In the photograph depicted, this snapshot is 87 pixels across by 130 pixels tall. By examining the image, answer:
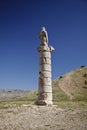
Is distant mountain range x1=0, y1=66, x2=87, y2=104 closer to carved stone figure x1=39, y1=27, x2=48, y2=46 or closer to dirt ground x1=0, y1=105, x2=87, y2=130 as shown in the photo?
carved stone figure x1=39, y1=27, x2=48, y2=46

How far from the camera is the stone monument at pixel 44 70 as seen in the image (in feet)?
73.0

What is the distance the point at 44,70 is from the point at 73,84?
26719 millimetres

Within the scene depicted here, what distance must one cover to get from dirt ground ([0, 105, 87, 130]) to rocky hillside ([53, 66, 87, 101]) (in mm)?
22448

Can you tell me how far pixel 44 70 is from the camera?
75.2 ft

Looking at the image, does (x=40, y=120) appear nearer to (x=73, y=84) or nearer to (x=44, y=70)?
(x=44, y=70)

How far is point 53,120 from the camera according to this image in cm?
1471

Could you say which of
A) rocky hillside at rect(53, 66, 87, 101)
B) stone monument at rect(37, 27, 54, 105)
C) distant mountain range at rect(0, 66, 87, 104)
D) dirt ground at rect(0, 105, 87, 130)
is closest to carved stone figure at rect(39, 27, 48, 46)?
stone monument at rect(37, 27, 54, 105)

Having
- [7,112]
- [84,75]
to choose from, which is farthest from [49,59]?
[84,75]

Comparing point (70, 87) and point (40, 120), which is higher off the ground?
point (70, 87)

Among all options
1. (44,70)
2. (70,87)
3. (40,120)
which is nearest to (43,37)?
(44,70)

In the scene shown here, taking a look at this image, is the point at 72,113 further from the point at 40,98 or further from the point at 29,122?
the point at 40,98

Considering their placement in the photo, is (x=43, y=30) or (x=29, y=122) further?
(x=43, y=30)

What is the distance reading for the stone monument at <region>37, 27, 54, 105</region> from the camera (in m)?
22.3

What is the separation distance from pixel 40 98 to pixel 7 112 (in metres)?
5.11
